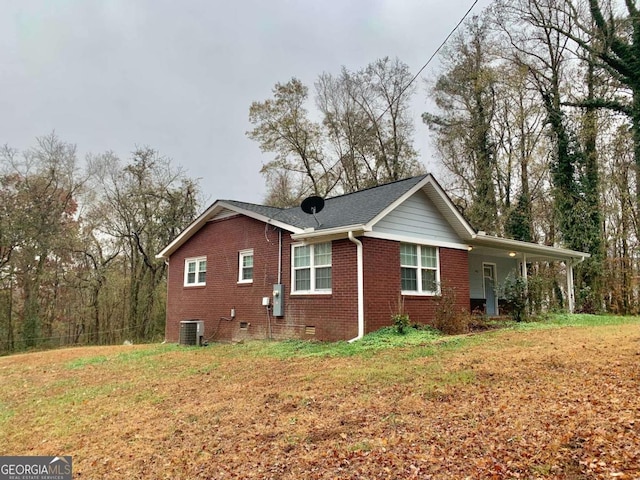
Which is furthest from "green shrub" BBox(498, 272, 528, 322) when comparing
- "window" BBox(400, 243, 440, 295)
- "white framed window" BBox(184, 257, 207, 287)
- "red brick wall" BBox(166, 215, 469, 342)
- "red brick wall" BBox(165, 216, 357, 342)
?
"white framed window" BBox(184, 257, 207, 287)

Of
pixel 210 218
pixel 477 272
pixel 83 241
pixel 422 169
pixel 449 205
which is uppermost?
pixel 422 169

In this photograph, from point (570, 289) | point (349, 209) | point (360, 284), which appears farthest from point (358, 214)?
point (570, 289)

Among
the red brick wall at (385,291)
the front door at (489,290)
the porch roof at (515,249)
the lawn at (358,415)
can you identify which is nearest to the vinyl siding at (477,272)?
the front door at (489,290)

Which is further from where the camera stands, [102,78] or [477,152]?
[477,152]

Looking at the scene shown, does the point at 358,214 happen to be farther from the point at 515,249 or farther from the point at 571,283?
the point at 571,283

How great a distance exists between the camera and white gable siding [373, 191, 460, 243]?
10727 mm

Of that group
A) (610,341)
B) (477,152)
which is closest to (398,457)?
(610,341)

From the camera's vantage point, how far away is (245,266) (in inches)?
514

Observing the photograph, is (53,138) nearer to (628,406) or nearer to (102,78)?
(102,78)

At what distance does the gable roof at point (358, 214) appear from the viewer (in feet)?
33.1

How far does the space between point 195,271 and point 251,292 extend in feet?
12.0

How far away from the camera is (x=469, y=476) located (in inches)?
121

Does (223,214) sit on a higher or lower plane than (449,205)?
higher

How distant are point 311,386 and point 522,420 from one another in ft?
9.56
